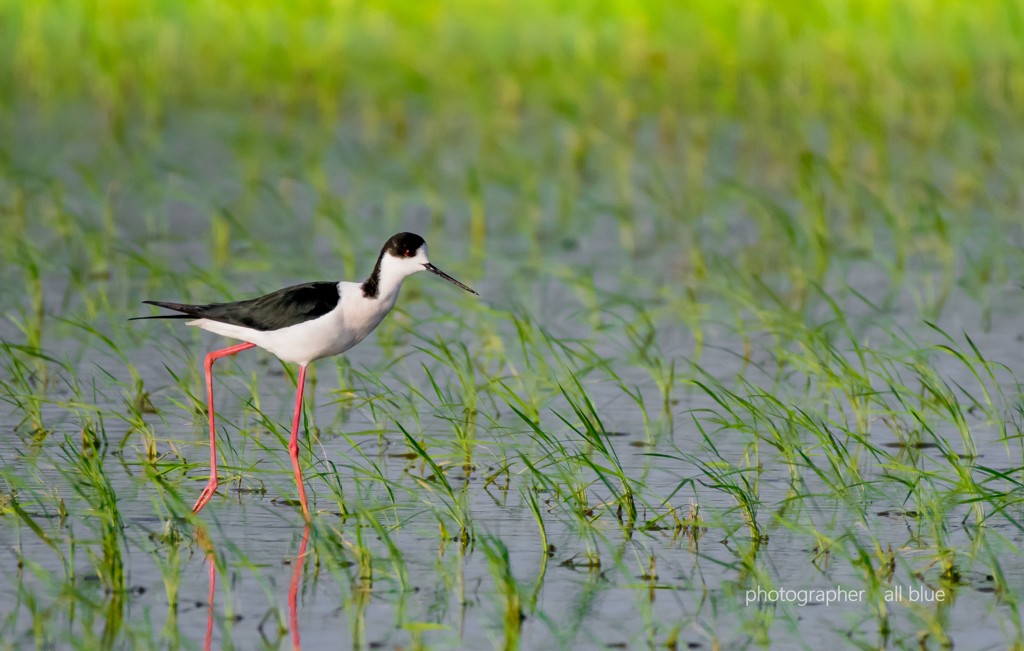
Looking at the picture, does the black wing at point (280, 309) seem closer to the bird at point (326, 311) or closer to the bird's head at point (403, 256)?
the bird at point (326, 311)

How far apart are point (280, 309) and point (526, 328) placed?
92.6 inches

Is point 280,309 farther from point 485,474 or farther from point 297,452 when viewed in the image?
point 485,474

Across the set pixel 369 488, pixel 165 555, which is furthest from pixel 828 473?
pixel 165 555

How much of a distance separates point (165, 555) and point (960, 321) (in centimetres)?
543

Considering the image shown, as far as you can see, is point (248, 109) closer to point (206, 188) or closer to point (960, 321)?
point (206, 188)

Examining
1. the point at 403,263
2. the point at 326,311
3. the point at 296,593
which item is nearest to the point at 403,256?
the point at 403,263

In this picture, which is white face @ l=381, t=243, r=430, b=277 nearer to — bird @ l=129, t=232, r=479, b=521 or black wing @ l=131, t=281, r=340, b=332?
bird @ l=129, t=232, r=479, b=521

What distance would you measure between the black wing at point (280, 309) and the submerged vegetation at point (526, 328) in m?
0.34

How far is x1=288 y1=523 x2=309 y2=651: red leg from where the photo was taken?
16.0ft

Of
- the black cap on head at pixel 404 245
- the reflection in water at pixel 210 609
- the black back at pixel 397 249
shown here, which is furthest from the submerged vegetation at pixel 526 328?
the black cap on head at pixel 404 245

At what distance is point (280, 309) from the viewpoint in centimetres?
661

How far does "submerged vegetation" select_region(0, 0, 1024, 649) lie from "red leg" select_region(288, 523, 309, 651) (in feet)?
0.06

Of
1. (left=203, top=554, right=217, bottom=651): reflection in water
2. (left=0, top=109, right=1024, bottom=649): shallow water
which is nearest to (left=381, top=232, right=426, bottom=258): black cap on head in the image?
(left=0, top=109, right=1024, bottom=649): shallow water

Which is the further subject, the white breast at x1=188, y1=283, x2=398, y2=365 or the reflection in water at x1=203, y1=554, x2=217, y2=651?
the white breast at x1=188, y1=283, x2=398, y2=365
